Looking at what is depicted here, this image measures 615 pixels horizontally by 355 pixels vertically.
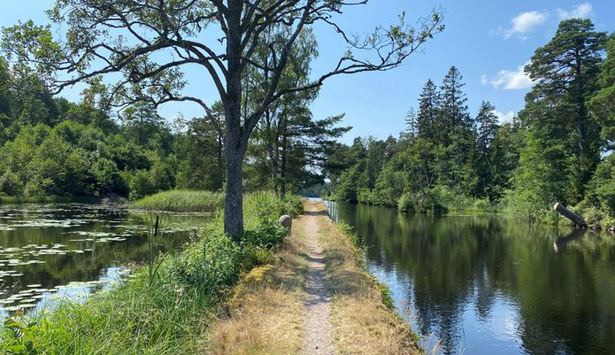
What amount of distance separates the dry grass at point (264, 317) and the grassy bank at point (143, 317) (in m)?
0.23

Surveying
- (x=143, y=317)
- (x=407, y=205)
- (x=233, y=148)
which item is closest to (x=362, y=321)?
(x=143, y=317)

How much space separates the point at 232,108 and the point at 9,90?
4.59 m

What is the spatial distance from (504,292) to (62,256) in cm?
1375

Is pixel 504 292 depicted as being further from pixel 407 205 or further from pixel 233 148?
pixel 407 205

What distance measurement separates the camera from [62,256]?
12.4 metres

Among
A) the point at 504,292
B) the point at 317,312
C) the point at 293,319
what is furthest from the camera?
the point at 504,292

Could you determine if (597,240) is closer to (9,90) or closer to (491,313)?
(491,313)

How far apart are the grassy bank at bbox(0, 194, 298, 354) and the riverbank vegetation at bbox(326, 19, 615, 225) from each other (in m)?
25.0

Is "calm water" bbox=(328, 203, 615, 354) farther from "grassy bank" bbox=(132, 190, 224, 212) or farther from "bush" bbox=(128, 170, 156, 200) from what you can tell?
"bush" bbox=(128, 170, 156, 200)

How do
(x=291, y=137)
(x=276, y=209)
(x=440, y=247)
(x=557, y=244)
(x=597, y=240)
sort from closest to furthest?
(x=276, y=209)
(x=440, y=247)
(x=557, y=244)
(x=597, y=240)
(x=291, y=137)

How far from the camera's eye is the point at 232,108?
955 cm

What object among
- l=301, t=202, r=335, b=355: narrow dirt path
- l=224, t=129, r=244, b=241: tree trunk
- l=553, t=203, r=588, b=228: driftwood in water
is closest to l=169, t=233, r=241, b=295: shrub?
l=224, t=129, r=244, b=241: tree trunk

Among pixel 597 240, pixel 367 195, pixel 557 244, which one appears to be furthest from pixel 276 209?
pixel 367 195

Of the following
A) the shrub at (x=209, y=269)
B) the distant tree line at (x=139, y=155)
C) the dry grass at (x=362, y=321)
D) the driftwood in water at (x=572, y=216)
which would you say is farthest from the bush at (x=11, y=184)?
the driftwood in water at (x=572, y=216)
